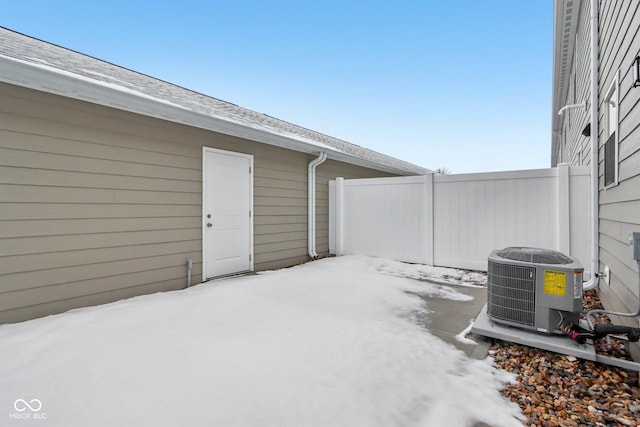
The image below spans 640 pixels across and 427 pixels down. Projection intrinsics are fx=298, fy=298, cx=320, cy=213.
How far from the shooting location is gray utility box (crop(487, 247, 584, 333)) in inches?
88.4

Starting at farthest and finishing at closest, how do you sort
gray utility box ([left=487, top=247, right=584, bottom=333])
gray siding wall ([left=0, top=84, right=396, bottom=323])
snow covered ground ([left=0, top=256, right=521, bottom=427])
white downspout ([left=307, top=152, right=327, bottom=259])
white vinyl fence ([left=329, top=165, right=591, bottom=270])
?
white downspout ([left=307, top=152, right=327, bottom=259])
white vinyl fence ([left=329, top=165, right=591, bottom=270])
gray siding wall ([left=0, top=84, right=396, bottom=323])
gray utility box ([left=487, top=247, right=584, bottom=333])
snow covered ground ([left=0, top=256, right=521, bottom=427])

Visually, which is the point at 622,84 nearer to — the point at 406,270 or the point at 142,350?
the point at 406,270

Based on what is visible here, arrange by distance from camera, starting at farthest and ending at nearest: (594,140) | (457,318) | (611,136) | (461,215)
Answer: (461,215), (594,140), (457,318), (611,136)

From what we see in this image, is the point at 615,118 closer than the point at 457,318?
Yes

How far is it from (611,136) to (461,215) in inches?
103

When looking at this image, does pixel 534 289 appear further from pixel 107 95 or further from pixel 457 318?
pixel 107 95

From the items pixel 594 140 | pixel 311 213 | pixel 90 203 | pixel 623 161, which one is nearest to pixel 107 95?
pixel 90 203

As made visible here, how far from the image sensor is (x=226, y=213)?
482 centimetres

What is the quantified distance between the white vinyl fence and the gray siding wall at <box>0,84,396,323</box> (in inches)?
125

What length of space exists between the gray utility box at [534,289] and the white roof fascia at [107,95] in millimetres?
3784

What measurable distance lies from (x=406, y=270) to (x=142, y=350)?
4.22m

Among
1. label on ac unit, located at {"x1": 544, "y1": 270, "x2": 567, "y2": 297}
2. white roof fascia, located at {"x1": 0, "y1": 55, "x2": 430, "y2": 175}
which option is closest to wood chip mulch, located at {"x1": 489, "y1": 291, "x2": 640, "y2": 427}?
label on ac unit, located at {"x1": 544, "y1": 270, "x2": 567, "y2": 297}

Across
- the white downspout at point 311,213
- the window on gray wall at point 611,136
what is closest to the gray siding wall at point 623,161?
the window on gray wall at point 611,136

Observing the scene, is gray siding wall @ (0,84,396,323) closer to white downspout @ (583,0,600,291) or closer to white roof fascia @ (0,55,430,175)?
white roof fascia @ (0,55,430,175)
